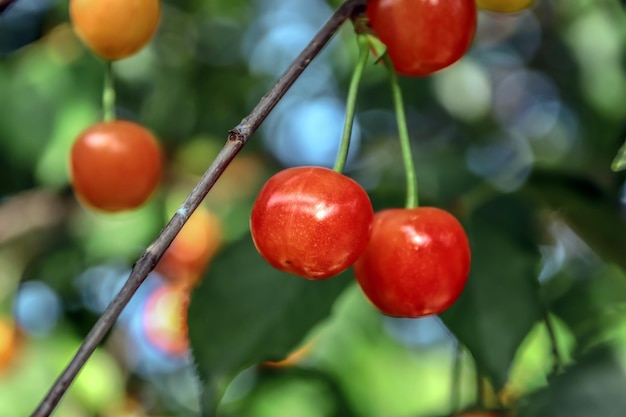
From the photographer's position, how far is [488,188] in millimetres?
1076

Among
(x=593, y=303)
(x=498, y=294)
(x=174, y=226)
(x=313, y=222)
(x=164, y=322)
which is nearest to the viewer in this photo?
(x=174, y=226)

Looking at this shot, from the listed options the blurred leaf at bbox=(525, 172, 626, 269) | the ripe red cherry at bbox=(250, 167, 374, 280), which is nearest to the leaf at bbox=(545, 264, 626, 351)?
the blurred leaf at bbox=(525, 172, 626, 269)

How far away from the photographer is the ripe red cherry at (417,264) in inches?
29.3

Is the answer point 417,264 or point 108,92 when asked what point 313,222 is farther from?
point 108,92

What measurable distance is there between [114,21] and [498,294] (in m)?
0.58

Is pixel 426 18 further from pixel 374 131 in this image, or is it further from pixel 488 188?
pixel 374 131

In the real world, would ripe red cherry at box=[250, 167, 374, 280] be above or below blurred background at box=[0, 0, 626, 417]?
above

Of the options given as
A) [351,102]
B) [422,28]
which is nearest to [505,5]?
[422,28]

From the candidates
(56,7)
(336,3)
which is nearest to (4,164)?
(56,7)

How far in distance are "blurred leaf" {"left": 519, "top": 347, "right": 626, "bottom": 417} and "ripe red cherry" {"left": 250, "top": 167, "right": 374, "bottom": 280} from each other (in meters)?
0.28

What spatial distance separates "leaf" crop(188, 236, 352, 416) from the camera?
903 mm

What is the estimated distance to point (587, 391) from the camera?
770 millimetres

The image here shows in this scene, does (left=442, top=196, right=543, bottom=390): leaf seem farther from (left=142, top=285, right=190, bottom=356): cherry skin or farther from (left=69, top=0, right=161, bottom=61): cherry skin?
(left=142, top=285, right=190, bottom=356): cherry skin

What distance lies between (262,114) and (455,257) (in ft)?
0.90
